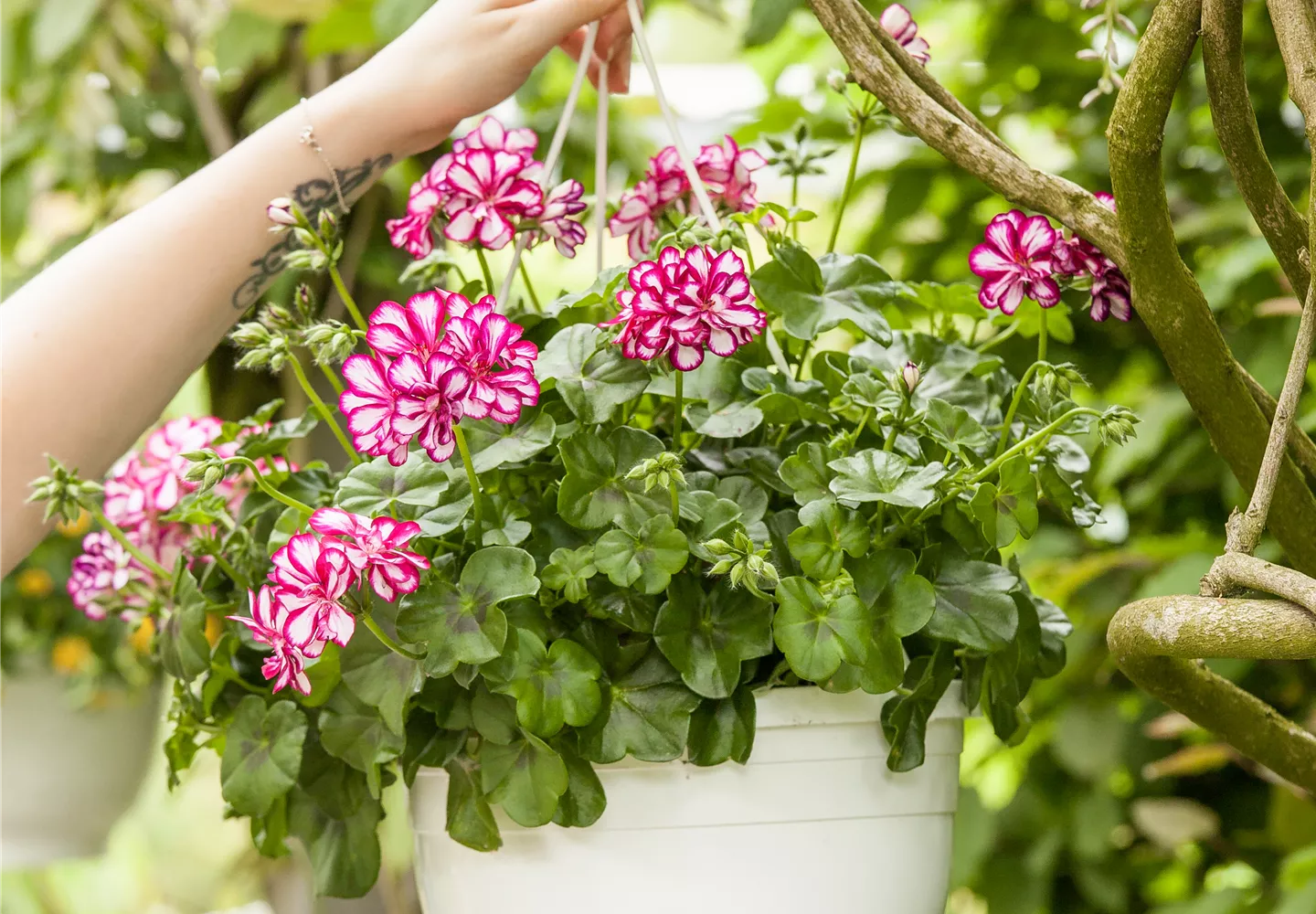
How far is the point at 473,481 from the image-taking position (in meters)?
0.49

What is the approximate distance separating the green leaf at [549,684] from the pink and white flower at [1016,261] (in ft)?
0.87

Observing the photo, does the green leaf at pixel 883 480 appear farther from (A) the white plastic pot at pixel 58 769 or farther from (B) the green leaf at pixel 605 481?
(A) the white plastic pot at pixel 58 769

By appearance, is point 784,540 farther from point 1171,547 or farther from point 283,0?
point 283,0

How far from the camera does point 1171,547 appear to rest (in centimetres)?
104

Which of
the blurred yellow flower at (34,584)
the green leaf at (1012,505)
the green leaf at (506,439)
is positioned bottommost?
the blurred yellow flower at (34,584)

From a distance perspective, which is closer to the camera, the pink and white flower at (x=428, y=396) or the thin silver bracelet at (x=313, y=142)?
the pink and white flower at (x=428, y=396)

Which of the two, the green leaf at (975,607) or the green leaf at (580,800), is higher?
the green leaf at (580,800)

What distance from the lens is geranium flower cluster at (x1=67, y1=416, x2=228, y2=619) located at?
65 centimetres

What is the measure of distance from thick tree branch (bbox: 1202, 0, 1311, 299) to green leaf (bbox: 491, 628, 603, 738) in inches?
13.0

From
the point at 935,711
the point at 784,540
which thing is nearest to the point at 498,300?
the point at 784,540

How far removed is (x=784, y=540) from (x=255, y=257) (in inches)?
14.3

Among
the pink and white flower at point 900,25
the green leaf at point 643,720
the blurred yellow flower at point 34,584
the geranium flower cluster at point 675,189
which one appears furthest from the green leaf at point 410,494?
the blurred yellow flower at point 34,584

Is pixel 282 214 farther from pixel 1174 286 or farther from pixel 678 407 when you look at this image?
pixel 1174 286

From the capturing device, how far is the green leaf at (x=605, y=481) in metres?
0.49
